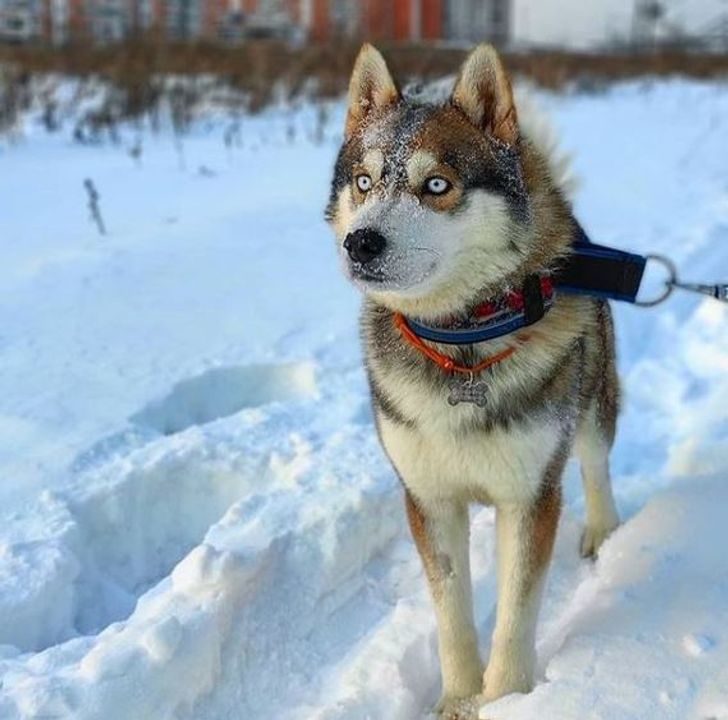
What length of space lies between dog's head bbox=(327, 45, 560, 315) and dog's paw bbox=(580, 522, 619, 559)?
3.50 feet

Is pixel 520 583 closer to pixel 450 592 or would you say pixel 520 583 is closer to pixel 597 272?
pixel 450 592

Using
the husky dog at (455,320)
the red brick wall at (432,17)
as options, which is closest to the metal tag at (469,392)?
the husky dog at (455,320)

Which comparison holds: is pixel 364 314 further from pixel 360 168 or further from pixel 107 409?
pixel 107 409

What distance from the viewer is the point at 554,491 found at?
215 cm

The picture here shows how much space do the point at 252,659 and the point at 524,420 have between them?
34.5 inches

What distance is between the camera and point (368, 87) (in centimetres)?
228

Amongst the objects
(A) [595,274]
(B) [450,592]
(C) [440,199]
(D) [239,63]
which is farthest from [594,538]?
(D) [239,63]

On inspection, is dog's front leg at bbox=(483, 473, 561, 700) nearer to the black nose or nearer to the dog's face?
the dog's face

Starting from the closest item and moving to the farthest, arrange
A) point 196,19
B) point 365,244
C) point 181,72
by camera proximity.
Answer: point 365,244 < point 181,72 < point 196,19

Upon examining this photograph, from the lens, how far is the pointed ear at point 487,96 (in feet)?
6.81

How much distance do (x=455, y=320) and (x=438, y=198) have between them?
26cm

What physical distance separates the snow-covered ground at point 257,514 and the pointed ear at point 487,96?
96cm

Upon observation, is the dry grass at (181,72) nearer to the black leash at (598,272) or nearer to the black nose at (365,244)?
the black leash at (598,272)

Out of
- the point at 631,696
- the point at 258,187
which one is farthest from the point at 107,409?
the point at 258,187
